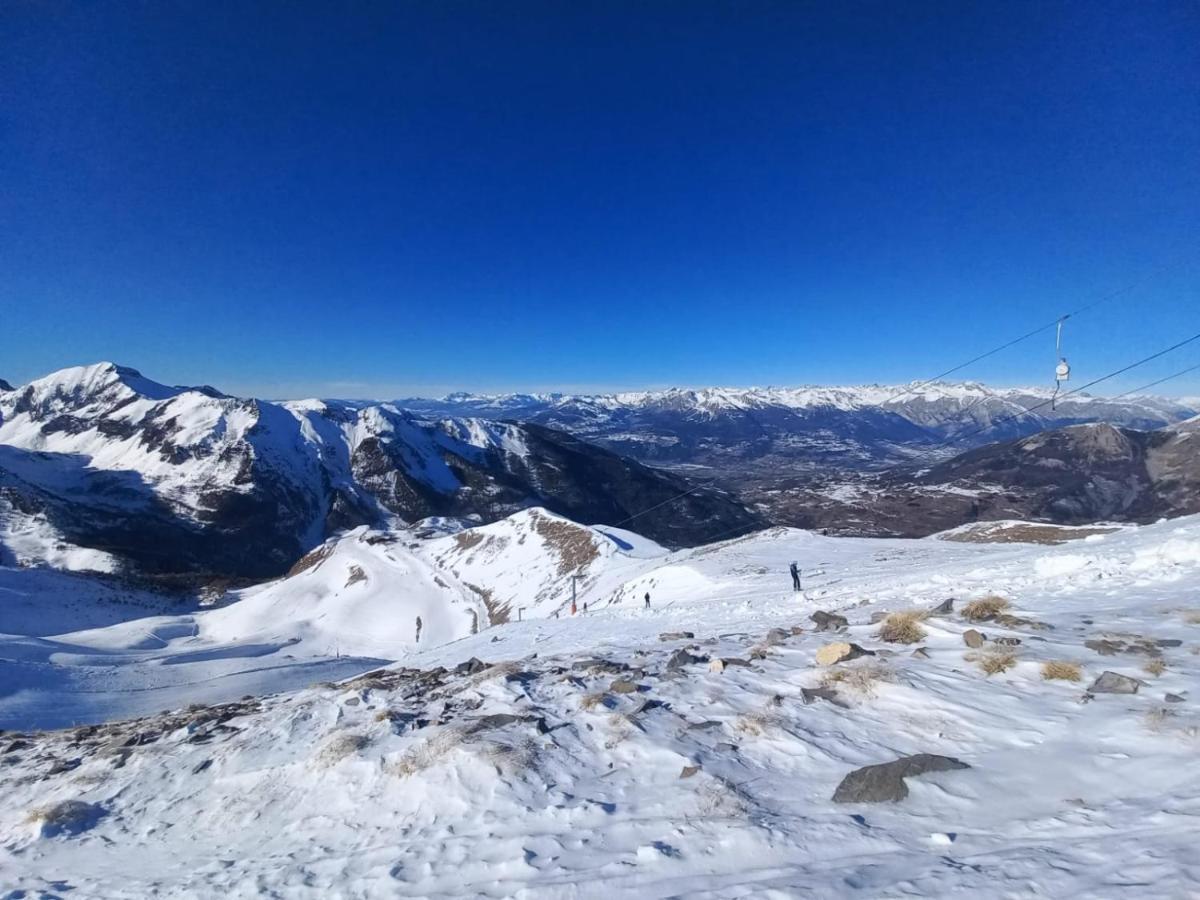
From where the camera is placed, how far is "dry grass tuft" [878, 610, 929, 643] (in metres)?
10.8

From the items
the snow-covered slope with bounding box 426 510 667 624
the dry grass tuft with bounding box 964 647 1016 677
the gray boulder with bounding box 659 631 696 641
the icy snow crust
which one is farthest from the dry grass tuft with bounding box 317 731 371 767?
the snow-covered slope with bounding box 426 510 667 624

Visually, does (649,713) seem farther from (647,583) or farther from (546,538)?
(546,538)

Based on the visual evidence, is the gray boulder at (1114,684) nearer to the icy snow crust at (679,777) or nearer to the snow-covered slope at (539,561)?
the icy snow crust at (679,777)

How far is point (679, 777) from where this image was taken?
686 cm

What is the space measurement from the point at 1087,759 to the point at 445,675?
38.2 feet

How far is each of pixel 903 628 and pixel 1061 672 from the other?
122 inches

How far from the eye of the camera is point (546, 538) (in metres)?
64.4

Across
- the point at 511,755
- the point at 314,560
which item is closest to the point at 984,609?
the point at 511,755

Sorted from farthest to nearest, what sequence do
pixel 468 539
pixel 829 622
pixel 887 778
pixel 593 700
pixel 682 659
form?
pixel 468 539 < pixel 829 622 < pixel 682 659 < pixel 593 700 < pixel 887 778

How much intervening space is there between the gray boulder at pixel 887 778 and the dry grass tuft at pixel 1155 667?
12.6 ft

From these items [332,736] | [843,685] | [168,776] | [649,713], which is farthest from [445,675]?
[843,685]

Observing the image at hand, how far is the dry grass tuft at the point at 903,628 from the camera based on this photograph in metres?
10.8

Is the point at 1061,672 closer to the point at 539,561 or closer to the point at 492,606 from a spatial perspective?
the point at 492,606

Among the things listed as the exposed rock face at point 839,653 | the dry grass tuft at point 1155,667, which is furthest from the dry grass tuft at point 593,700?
the dry grass tuft at point 1155,667
